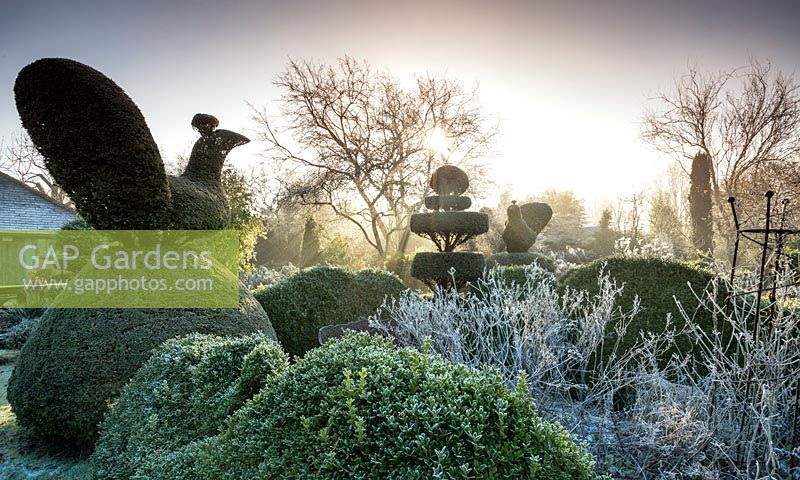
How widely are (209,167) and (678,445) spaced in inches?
207

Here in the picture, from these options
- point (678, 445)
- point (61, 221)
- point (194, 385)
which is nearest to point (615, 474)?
point (678, 445)

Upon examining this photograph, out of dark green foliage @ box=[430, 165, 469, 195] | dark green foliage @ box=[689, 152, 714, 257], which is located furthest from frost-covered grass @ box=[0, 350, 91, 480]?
dark green foliage @ box=[689, 152, 714, 257]

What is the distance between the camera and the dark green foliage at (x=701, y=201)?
58.7 feet

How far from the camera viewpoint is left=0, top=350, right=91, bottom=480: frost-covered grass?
3.44 meters

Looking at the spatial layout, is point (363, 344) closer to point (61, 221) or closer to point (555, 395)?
point (555, 395)

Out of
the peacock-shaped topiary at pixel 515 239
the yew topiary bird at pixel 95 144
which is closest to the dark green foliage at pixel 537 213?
the peacock-shaped topiary at pixel 515 239

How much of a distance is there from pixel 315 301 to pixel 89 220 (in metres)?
2.78

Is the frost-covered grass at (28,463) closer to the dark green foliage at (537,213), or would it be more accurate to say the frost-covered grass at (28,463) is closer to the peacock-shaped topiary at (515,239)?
the peacock-shaped topiary at (515,239)

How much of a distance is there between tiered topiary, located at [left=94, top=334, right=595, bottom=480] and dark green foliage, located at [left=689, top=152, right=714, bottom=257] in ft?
67.0

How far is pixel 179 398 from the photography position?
271 cm

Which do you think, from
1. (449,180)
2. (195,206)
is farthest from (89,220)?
(449,180)

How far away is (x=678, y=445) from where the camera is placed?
2523 millimetres

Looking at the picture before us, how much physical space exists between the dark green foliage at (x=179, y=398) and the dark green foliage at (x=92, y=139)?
166 centimetres
